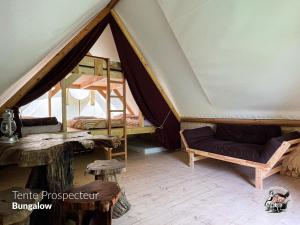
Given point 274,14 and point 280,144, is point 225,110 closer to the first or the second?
point 280,144

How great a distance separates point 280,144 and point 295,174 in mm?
908

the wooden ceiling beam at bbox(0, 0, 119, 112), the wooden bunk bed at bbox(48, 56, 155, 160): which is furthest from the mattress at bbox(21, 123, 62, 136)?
the wooden ceiling beam at bbox(0, 0, 119, 112)

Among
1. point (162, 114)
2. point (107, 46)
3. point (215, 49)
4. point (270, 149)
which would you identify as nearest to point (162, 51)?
point (215, 49)

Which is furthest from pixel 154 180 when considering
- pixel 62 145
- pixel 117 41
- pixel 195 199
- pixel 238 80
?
pixel 117 41

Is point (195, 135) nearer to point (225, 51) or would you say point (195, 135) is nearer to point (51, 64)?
point (225, 51)

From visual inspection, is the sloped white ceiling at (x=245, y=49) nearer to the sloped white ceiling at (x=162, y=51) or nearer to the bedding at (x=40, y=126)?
the sloped white ceiling at (x=162, y=51)

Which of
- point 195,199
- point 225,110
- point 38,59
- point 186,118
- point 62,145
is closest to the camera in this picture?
point 62,145

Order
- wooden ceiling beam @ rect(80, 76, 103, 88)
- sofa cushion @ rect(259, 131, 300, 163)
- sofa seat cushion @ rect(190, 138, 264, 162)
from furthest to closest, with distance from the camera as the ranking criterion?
wooden ceiling beam @ rect(80, 76, 103, 88)
sofa seat cushion @ rect(190, 138, 264, 162)
sofa cushion @ rect(259, 131, 300, 163)

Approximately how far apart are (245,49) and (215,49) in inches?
15.2

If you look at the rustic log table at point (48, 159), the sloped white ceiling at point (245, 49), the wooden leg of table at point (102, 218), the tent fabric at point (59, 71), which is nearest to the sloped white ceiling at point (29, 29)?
the tent fabric at point (59, 71)

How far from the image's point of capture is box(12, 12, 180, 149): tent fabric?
10.4ft

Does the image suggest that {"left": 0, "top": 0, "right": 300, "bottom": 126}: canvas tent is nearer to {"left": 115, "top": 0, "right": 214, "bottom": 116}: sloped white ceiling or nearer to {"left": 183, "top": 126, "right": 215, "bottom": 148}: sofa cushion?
{"left": 115, "top": 0, "right": 214, "bottom": 116}: sloped white ceiling

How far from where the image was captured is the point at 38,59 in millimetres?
2822

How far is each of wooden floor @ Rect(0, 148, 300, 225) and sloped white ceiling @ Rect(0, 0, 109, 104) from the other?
5.00ft
